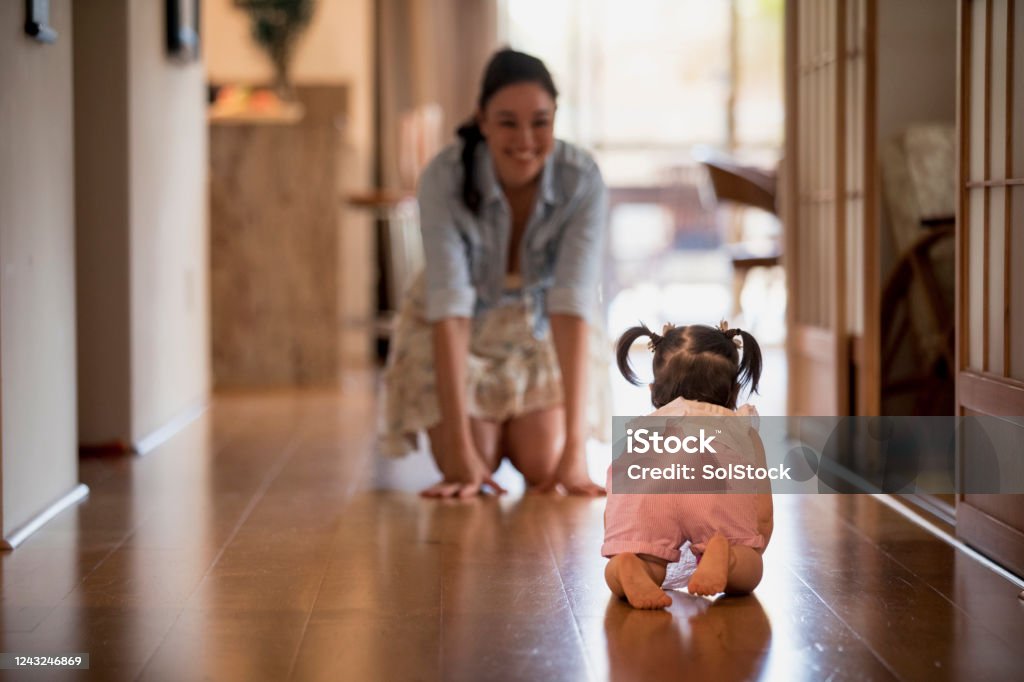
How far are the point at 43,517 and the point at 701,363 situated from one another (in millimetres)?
1434

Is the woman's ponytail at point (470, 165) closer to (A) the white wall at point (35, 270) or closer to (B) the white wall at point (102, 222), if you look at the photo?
(A) the white wall at point (35, 270)

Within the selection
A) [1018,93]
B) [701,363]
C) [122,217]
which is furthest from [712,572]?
[122,217]

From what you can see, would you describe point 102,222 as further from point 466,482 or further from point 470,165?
point 466,482

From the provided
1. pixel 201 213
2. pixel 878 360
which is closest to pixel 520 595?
pixel 878 360

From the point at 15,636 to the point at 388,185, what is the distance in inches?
204

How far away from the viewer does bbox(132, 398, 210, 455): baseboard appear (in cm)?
364

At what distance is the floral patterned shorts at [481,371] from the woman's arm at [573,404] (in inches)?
6.6

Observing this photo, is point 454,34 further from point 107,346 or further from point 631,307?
point 107,346

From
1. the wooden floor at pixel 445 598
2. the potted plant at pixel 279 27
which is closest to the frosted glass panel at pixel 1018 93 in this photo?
the wooden floor at pixel 445 598

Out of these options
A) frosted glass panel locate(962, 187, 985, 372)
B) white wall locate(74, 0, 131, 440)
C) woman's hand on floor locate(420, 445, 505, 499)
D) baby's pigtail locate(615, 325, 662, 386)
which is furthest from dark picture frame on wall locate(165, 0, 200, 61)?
frosted glass panel locate(962, 187, 985, 372)

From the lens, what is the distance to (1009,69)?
90.0 inches

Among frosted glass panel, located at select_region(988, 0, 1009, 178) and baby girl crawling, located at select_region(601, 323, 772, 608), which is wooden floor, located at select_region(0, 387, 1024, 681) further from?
frosted glass panel, located at select_region(988, 0, 1009, 178)

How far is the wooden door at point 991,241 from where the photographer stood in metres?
2.26

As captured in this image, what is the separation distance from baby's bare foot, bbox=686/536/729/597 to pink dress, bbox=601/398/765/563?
4 centimetres
